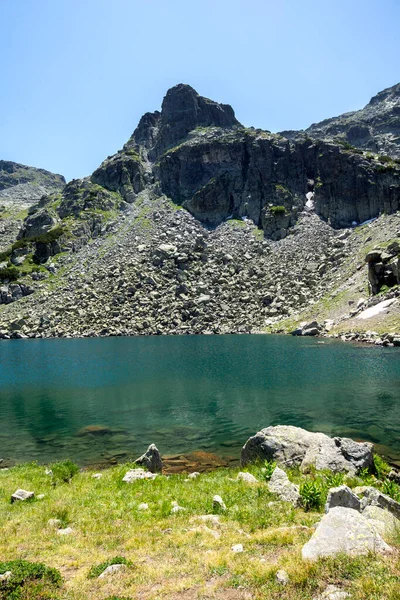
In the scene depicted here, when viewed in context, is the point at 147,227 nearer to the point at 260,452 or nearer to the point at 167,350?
the point at 167,350

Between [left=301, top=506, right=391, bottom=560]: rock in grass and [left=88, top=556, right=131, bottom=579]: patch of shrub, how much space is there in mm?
4467

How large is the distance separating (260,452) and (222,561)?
1110cm

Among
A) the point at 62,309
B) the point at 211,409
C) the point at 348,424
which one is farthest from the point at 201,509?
the point at 62,309

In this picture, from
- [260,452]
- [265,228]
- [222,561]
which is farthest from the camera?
[265,228]

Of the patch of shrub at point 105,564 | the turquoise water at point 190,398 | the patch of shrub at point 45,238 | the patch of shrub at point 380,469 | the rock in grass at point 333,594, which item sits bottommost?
the turquoise water at point 190,398

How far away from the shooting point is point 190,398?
4006 cm

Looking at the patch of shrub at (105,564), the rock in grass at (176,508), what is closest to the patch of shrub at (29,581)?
the patch of shrub at (105,564)

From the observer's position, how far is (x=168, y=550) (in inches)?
411

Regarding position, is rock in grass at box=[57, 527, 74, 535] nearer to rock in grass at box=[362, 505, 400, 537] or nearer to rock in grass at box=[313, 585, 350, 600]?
rock in grass at box=[313, 585, 350, 600]

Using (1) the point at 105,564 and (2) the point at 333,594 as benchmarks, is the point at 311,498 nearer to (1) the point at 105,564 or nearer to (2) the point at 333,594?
(2) the point at 333,594

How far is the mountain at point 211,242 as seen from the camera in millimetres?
110000

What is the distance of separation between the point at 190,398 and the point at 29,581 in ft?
105

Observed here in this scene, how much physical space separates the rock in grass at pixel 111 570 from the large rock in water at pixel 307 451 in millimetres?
10961

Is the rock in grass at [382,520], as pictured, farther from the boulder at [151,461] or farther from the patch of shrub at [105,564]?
the boulder at [151,461]
